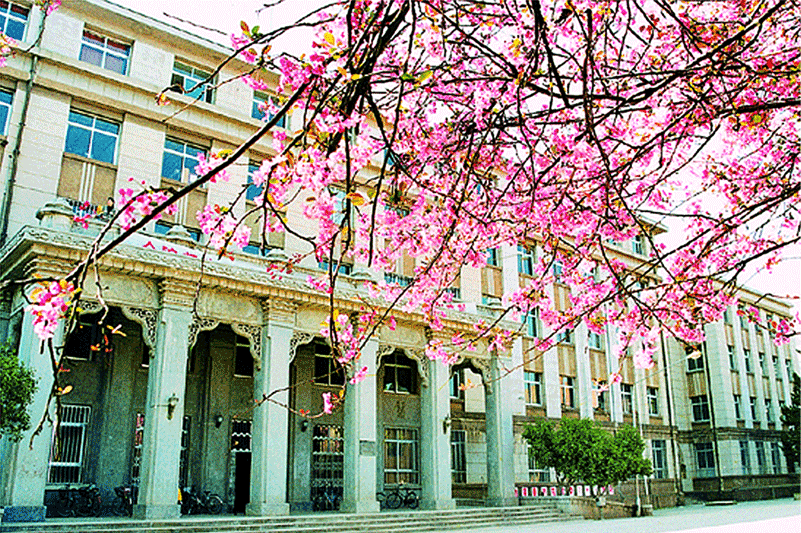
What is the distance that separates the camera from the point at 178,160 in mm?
21156

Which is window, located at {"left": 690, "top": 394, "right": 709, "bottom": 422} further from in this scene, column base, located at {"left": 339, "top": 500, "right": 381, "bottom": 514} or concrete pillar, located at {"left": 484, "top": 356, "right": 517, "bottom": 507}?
column base, located at {"left": 339, "top": 500, "right": 381, "bottom": 514}

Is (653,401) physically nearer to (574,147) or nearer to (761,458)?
(761,458)

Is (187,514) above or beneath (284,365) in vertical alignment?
beneath

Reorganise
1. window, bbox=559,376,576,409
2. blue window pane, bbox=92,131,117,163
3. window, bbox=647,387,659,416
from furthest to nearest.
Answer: window, bbox=647,387,659,416
window, bbox=559,376,576,409
blue window pane, bbox=92,131,117,163

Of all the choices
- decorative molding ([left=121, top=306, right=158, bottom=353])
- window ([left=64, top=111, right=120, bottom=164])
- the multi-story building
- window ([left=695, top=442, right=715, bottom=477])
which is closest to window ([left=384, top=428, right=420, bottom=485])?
the multi-story building

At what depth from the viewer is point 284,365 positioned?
1761 centimetres

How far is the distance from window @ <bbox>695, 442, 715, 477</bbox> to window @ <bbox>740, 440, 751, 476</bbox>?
2144mm

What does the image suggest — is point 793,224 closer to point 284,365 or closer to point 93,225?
point 284,365

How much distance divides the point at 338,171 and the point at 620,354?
5.23 m

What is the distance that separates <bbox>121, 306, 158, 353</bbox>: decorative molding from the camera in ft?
50.8

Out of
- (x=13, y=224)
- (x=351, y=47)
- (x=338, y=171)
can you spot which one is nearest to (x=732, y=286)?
(x=338, y=171)

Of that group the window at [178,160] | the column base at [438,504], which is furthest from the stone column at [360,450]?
the window at [178,160]

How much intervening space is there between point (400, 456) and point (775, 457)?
103ft

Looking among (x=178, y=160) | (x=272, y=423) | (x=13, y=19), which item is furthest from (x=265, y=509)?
(x=13, y=19)
